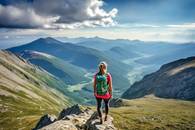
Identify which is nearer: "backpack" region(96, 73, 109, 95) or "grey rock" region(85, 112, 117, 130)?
"backpack" region(96, 73, 109, 95)

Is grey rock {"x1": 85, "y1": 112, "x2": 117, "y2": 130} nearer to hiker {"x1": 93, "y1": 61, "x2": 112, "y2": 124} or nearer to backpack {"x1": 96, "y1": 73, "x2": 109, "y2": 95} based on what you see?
hiker {"x1": 93, "y1": 61, "x2": 112, "y2": 124}

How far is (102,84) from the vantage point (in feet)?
102

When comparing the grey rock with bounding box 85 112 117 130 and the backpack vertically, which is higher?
the backpack

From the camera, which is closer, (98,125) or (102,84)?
(102,84)

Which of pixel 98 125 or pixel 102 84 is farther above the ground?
pixel 102 84

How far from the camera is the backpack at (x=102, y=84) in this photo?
1212 inches

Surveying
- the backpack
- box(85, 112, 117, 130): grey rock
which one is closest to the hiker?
the backpack

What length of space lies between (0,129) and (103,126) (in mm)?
180818

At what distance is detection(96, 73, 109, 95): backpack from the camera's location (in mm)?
30797

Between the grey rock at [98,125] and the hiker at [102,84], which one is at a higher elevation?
the hiker at [102,84]

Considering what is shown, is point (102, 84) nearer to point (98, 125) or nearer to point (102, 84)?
point (102, 84)

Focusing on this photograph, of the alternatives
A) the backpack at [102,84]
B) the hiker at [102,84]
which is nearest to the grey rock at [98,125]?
the hiker at [102,84]

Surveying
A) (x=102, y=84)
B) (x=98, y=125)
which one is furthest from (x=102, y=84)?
(x=98, y=125)

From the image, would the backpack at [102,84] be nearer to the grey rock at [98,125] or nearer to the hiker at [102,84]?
the hiker at [102,84]
